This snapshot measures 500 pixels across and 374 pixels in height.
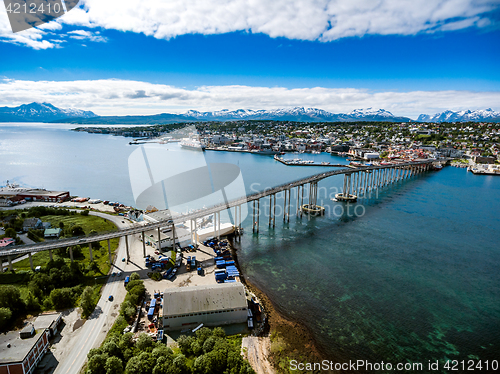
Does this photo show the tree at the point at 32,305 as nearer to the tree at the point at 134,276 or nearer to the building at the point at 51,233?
the tree at the point at 134,276

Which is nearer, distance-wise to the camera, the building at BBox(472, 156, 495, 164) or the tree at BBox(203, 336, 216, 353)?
the tree at BBox(203, 336, 216, 353)

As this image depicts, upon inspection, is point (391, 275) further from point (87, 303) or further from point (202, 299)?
point (87, 303)

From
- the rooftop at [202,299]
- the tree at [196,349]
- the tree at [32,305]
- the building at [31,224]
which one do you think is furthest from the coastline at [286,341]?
the building at [31,224]

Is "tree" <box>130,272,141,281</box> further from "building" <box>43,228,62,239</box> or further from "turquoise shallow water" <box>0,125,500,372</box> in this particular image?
"building" <box>43,228,62,239</box>

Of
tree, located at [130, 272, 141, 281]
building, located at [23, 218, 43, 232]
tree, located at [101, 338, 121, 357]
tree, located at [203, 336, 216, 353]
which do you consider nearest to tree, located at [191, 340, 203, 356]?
tree, located at [203, 336, 216, 353]

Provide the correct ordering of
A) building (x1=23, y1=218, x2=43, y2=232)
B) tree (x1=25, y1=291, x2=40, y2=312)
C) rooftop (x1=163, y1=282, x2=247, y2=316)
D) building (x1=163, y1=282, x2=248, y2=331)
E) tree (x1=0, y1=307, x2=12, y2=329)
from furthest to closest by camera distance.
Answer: building (x1=23, y1=218, x2=43, y2=232), tree (x1=25, y1=291, x2=40, y2=312), rooftop (x1=163, y1=282, x2=247, y2=316), building (x1=163, y1=282, x2=248, y2=331), tree (x1=0, y1=307, x2=12, y2=329)

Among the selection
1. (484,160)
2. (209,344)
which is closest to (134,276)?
(209,344)

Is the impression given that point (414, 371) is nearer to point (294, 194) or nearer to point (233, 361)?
point (233, 361)
